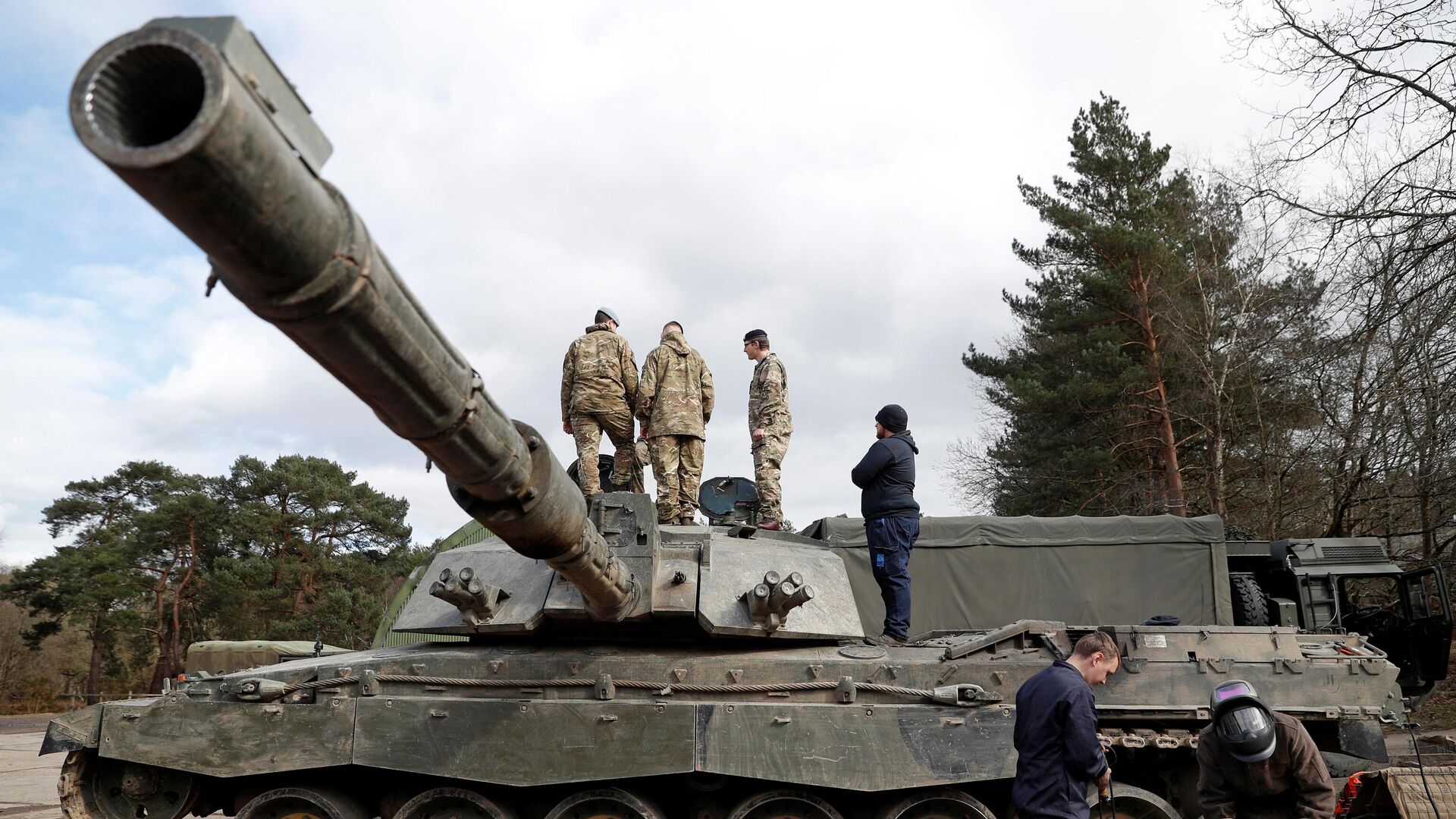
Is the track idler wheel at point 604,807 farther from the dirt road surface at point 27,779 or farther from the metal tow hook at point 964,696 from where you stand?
the dirt road surface at point 27,779

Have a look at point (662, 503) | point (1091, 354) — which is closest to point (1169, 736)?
point (662, 503)

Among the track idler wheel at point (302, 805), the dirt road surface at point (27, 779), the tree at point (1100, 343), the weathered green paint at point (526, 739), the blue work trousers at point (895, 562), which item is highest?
the tree at point (1100, 343)

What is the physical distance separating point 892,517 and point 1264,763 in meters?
3.98

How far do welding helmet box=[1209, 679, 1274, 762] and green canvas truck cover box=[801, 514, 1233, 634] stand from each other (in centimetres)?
1116

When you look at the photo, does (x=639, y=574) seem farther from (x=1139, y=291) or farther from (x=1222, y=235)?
(x=1222, y=235)

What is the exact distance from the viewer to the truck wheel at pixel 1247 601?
52.5 feet

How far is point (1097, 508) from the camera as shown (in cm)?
2581

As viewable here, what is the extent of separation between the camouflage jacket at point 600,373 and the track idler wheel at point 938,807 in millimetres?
4392

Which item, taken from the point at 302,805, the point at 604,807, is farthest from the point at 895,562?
the point at 302,805

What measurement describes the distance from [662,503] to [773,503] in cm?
104

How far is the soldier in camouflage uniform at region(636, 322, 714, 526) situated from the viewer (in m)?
9.85

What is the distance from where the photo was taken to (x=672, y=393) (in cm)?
993

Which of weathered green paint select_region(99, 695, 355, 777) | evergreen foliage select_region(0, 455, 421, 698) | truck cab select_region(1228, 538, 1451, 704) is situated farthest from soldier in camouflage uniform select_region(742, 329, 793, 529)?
evergreen foliage select_region(0, 455, 421, 698)

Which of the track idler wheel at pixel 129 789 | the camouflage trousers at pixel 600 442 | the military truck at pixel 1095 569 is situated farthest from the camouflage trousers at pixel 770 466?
the military truck at pixel 1095 569
